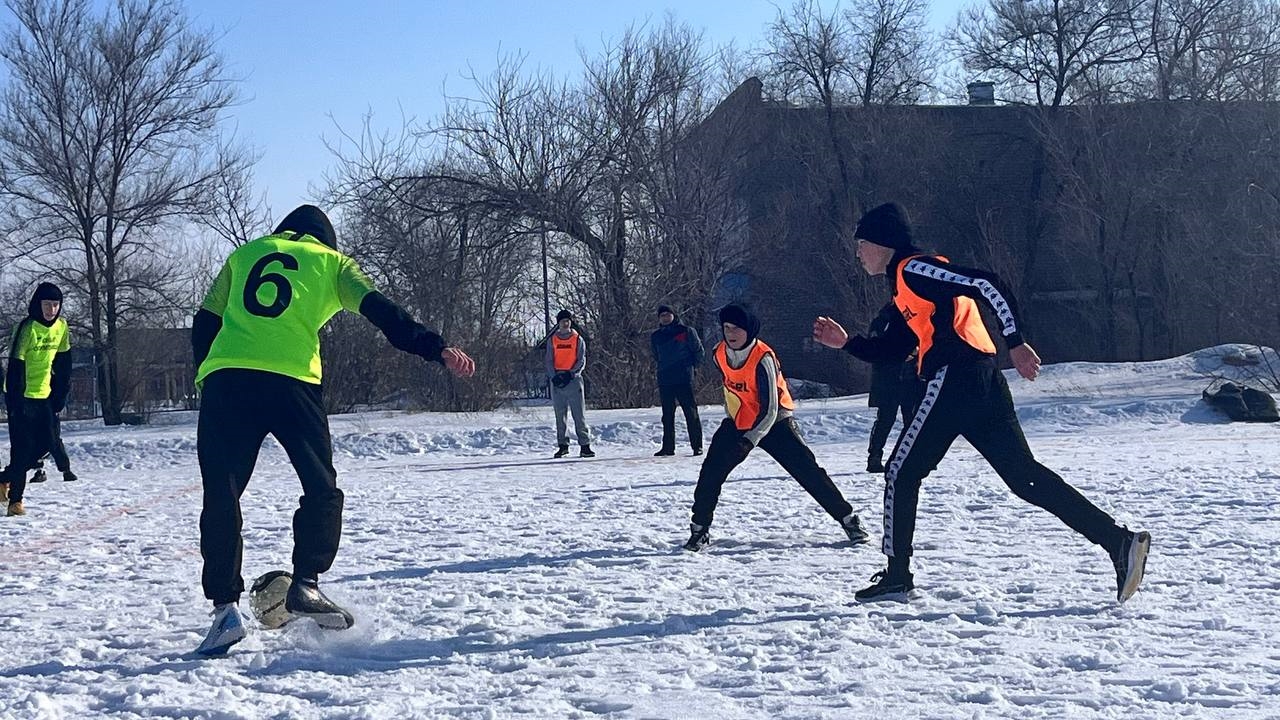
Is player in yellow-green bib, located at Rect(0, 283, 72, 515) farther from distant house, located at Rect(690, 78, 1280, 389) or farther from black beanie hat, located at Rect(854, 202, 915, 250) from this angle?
distant house, located at Rect(690, 78, 1280, 389)

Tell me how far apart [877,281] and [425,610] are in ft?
95.0

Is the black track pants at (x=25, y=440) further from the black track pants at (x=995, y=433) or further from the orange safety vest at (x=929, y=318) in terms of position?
A: the black track pants at (x=995, y=433)

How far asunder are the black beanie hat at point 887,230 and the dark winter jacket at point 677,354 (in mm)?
8782

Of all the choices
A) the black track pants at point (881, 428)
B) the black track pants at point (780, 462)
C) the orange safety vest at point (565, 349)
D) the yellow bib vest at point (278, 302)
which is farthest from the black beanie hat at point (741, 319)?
the orange safety vest at point (565, 349)

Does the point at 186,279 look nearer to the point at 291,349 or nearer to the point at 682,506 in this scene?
the point at 682,506

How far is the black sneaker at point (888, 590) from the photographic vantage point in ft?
17.9

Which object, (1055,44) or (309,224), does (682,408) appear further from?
(1055,44)

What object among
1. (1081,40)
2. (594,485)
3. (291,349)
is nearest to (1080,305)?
(1081,40)

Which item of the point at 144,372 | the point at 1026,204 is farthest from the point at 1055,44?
the point at 144,372

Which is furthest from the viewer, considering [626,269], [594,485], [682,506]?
[626,269]

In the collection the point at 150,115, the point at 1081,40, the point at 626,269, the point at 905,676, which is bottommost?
the point at 905,676

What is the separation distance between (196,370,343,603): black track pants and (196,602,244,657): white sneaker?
65mm

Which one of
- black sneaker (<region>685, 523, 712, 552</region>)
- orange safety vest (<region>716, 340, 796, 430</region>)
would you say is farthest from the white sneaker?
orange safety vest (<region>716, 340, 796, 430</region>)

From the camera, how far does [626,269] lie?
27.6m
